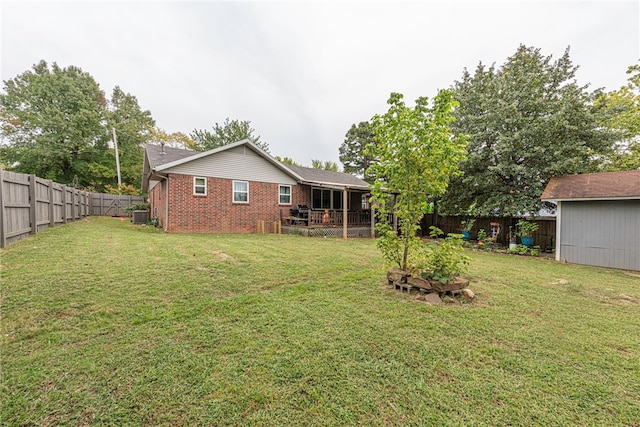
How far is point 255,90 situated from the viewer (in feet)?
59.0

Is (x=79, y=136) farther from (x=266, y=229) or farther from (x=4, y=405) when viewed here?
(x=4, y=405)

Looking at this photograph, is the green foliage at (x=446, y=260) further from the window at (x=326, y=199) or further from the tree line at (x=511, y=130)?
the window at (x=326, y=199)

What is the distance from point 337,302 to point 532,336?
244 cm

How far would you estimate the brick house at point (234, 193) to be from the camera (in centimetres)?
1186

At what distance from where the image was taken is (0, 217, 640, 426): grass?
1.87 m

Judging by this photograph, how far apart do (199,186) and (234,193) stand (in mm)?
1690

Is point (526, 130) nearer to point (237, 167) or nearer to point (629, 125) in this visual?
point (629, 125)

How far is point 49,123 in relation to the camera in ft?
74.9

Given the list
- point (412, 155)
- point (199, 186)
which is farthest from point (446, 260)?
point (199, 186)

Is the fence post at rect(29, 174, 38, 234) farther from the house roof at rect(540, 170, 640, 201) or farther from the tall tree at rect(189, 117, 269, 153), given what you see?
the tall tree at rect(189, 117, 269, 153)

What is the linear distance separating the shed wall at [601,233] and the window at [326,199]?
35.8 feet

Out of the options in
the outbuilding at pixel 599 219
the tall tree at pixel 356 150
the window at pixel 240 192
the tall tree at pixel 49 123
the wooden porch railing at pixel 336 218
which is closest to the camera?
the outbuilding at pixel 599 219

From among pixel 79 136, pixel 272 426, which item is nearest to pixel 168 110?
pixel 79 136

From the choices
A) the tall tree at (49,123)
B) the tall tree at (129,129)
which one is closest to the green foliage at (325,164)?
the tall tree at (129,129)
